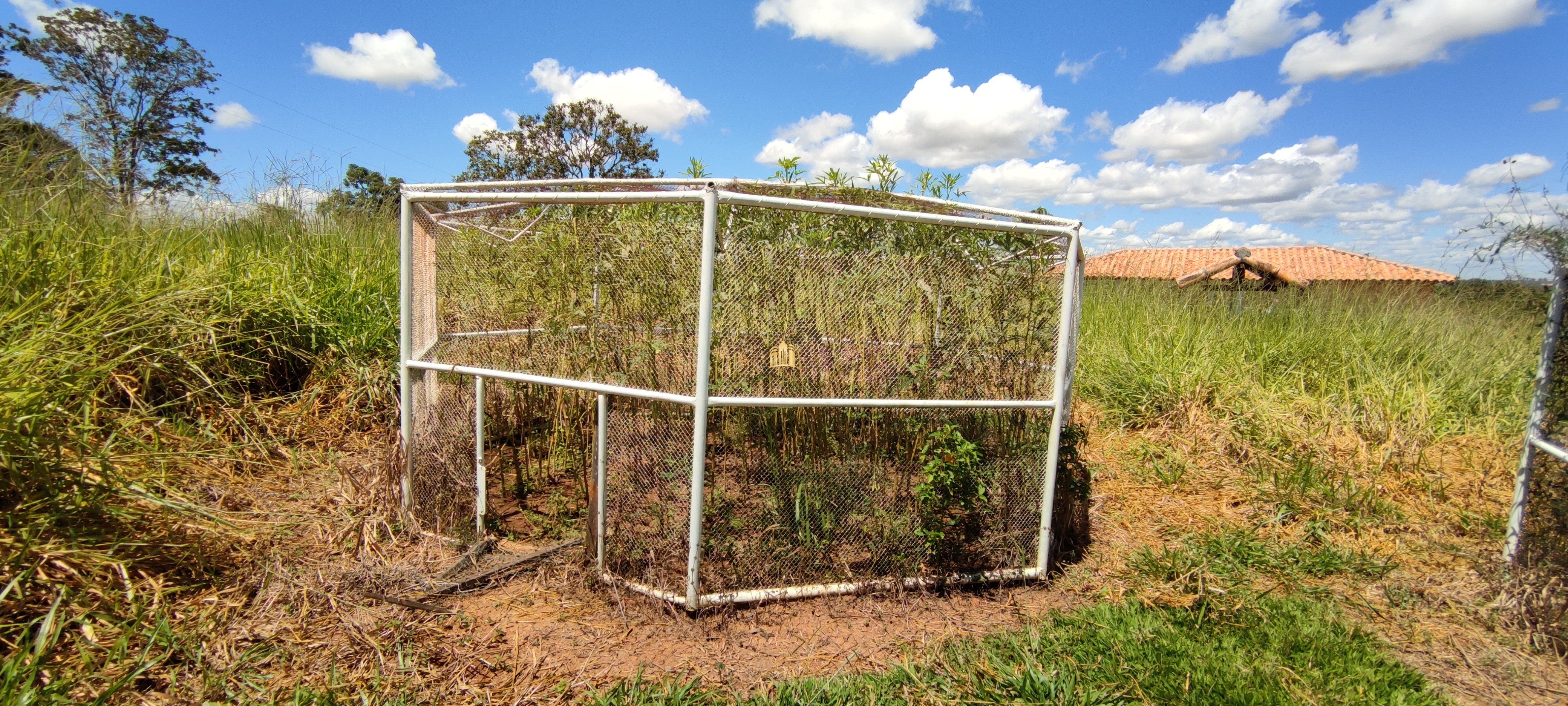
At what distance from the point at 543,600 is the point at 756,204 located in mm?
2147

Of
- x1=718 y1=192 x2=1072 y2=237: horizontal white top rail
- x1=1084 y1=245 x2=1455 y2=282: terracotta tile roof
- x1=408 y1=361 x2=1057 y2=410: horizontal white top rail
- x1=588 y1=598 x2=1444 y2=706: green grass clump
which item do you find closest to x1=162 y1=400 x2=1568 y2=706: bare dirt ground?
x1=588 y1=598 x2=1444 y2=706: green grass clump

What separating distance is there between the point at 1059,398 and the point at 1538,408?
90.4 inches

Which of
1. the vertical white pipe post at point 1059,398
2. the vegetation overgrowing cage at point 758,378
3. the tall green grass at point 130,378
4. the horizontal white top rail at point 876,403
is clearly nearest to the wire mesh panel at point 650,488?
the vegetation overgrowing cage at point 758,378

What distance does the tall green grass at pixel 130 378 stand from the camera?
101 inches

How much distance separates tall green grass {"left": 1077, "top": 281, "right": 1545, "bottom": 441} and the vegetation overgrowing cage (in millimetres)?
3337

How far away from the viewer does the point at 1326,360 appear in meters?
6.95

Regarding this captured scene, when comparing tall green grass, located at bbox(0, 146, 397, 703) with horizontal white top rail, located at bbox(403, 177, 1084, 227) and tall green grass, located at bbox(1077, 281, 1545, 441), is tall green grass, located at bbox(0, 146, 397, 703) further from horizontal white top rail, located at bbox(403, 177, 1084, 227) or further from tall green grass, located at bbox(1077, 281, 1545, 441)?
tall green grass, located at bbox(1077, 281, 1545, 441)

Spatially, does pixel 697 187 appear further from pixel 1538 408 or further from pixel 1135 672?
pixel 1538 408

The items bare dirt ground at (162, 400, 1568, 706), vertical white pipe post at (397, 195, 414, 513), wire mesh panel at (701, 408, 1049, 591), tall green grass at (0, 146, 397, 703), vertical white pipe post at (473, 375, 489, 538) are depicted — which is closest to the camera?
tall green grass at (0, 146, 397, 703)

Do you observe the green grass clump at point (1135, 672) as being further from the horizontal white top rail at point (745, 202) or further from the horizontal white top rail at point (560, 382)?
the horizontal white top rail at point (745, 202)

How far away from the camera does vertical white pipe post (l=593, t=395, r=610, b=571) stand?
10.4 feet

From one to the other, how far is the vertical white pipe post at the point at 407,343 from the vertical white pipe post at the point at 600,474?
1.32 meters

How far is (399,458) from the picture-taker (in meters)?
4.00

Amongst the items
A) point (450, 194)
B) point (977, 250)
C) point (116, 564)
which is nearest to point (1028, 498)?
point (977, 250)
